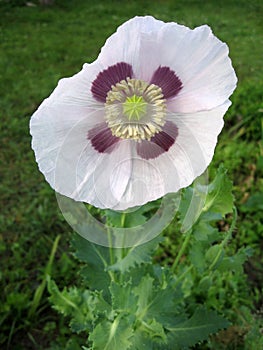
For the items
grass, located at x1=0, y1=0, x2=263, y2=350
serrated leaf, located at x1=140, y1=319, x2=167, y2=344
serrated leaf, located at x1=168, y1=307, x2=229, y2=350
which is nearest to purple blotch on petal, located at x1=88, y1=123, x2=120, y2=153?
serrated leaf, located at x1=140, y1=319, x2=167, y2=344

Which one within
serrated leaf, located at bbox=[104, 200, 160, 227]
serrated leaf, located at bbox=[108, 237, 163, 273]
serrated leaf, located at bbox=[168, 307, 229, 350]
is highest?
serrated leaf, located at bbox=[104, 200, 160, 227]

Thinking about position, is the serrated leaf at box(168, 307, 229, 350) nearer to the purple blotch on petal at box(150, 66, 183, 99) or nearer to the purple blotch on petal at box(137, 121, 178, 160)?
the purple blotch on petal at box(137, 121, 178, 160)

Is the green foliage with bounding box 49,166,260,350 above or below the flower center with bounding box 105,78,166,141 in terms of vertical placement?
below

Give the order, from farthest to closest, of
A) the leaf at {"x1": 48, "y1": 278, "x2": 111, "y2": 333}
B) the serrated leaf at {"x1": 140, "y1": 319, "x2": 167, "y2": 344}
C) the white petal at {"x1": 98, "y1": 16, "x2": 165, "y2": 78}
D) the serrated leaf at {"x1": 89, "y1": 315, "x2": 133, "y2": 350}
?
the leaf at {"x1": 48, "y1": 278, "x2": 111, "y2": 333} → the serrated leaf at {"x1": 140, "y1": 319, "x2": 167, "y2": 344} → the serrated leaf at {"x1": 89, "y1": 315, "x2": 133, "y2": 350} → the white petal at {"x1": 98, "y1": 16, "x2": 165, "y2": 78}

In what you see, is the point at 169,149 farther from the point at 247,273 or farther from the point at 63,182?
the point at 247,273

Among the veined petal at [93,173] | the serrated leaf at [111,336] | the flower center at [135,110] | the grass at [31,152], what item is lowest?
the grass at [31,152]

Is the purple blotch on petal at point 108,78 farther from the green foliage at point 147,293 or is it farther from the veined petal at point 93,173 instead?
the green foliage at point 147,293

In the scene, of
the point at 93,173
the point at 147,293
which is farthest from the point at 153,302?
the point at 93,173

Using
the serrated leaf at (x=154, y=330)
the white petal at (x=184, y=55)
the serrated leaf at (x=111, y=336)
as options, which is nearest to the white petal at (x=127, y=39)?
the white petal at (x=184, y=55)
